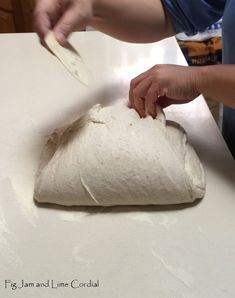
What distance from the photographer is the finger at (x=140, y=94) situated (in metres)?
0.74

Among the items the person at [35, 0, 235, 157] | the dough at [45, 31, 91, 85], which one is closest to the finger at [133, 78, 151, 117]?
the person at [35, 0, 235, 157]

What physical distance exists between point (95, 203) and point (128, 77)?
0.41 m

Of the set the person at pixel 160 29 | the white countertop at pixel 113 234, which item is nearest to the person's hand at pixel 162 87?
the person at pixel 160 29

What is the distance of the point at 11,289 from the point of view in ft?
1.82

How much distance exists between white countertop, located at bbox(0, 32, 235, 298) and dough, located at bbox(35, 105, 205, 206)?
2cm

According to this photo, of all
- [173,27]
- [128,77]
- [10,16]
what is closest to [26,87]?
[128,77]

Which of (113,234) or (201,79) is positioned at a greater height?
(201,79)

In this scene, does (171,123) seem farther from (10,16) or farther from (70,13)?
(10,16)

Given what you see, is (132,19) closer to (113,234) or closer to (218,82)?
(218,82)

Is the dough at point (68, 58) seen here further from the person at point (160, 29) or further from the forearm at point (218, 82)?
the forearm at point (218, 82)

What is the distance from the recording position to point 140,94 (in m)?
0.75

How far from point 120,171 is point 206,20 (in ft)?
1.34

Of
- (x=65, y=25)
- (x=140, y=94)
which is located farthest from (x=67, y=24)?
(x=140, y=94)

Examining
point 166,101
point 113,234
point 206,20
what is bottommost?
point 113,234
